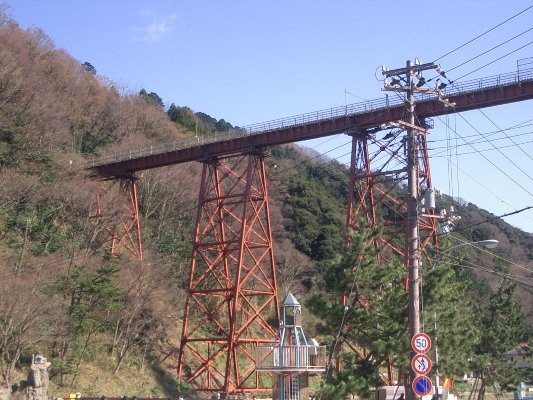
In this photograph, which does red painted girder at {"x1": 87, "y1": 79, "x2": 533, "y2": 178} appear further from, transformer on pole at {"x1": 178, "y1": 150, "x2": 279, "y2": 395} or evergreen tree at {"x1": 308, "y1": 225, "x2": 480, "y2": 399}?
evergreen tree at {"x1": 308, "y1": 225, "x2": 480, "y2": 399}

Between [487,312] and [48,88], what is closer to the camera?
[487,312]

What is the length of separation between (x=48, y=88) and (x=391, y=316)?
27.8m

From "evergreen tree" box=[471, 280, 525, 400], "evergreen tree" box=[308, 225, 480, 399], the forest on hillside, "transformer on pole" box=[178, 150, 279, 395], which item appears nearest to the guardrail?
the forest on hillside

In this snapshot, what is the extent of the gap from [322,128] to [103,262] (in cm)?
936

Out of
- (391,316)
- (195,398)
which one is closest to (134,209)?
(195,398)

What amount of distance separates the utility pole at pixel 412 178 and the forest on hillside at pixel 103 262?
3389mm

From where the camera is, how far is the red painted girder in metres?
24.6

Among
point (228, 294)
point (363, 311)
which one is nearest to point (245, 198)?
point (228, 294)

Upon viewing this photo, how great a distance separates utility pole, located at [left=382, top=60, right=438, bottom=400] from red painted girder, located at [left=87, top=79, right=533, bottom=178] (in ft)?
22.2

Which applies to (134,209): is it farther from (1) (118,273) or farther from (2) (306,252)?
(2) (306,252)

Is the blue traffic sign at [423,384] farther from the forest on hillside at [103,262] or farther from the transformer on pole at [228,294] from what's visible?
the transformer on pole at [228,294]

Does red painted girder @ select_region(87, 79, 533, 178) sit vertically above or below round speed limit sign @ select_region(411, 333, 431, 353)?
above

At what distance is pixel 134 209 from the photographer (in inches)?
1296

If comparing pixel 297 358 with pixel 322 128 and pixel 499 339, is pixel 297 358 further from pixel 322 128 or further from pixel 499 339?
pixel 499 339
